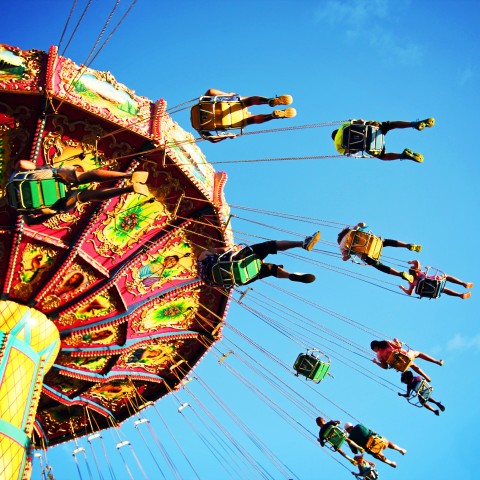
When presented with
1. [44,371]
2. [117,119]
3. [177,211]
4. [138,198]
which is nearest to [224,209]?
[177,211]

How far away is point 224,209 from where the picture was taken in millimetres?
12531

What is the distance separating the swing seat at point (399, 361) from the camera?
1288 centimetres

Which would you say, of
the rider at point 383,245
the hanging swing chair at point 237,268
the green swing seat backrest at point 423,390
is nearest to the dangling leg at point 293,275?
the hanging swing chair at point 237,268

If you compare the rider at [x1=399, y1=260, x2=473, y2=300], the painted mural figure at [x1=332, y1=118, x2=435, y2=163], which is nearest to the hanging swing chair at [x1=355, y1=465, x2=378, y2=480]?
the rider at [x1=399, y1=260, x2=473, y2=300]

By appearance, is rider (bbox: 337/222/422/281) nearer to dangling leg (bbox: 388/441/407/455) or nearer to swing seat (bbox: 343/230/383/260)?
swing seat (bbox: 343/230/383/260)

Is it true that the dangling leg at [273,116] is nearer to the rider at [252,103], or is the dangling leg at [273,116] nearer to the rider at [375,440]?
the rider at [252,103]

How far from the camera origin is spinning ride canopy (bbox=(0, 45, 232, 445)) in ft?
35.0

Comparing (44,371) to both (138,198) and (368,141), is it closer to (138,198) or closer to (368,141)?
(138,198)

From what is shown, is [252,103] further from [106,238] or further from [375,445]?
[375,445]

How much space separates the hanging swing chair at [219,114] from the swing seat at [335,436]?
6835mm

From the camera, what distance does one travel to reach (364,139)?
10.7m

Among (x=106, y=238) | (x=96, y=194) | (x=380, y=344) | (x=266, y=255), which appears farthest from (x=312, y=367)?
(x=96, y=194)

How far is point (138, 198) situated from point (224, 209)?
1.67 meters

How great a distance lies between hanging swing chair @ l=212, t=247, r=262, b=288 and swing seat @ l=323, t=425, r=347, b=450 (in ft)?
15.1
